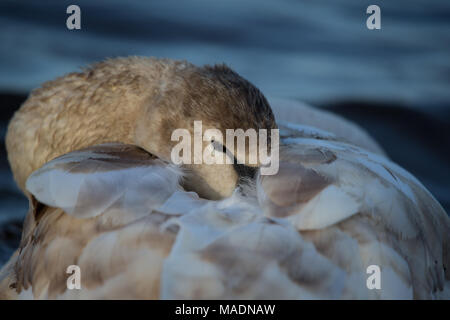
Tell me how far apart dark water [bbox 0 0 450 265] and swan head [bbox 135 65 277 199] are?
2.55m

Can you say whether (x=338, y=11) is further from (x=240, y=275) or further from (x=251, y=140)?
(x=240, y=275)

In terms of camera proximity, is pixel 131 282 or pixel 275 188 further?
pixel 275 188

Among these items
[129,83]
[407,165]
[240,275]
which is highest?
[129,83]

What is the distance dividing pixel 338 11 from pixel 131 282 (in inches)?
224

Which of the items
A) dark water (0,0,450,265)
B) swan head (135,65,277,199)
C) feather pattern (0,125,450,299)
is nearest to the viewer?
feather pattern (0,125,450,299)

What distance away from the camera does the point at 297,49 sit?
6219 millimetres

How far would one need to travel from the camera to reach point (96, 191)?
183cm

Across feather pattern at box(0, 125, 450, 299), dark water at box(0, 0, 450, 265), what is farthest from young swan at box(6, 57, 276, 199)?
dark water at box(0, 0, 450, 265)

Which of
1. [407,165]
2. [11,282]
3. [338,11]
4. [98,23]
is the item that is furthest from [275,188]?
[338,11]

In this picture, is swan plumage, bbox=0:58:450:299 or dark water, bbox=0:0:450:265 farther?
dark water, bbox=0:0:450:265

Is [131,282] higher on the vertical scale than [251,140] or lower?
lower

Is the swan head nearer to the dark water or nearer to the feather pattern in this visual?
the feather pattern

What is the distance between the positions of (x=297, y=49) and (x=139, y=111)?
12.8ft

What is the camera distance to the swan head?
210 cm
